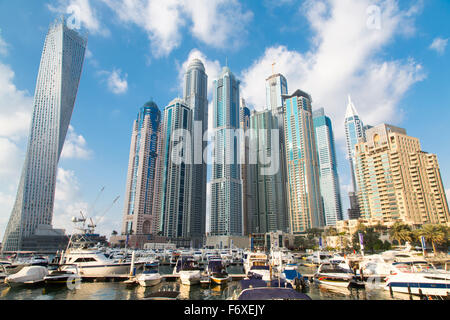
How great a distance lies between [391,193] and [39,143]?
179 m

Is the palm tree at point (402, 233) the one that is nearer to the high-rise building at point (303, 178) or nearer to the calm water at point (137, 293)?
the calm water at point (137, 293)

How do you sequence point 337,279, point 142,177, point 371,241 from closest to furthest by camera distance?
point 337,279, point 371,241, point 142,177

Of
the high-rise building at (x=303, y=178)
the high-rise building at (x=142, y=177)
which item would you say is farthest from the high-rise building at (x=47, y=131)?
the high-rise building at (x=303, y=178)

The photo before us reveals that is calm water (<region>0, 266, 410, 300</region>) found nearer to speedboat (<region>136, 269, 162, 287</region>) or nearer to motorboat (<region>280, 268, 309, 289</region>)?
speedboat (<region>136, 269, 162, 287</region>)

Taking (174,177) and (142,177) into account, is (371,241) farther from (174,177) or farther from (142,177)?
(174,177)

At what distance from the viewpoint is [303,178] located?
7205 inches

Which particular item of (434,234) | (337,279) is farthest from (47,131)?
(434,234)

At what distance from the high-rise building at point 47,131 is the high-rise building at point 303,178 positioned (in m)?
149

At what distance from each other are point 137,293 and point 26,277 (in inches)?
554

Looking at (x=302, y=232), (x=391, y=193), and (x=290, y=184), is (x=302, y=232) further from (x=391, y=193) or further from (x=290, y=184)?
(x=391, y=193)

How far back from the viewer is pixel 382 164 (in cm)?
11000

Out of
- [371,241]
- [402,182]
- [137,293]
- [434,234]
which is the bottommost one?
[137,293]

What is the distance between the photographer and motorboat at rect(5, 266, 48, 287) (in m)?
28.1
